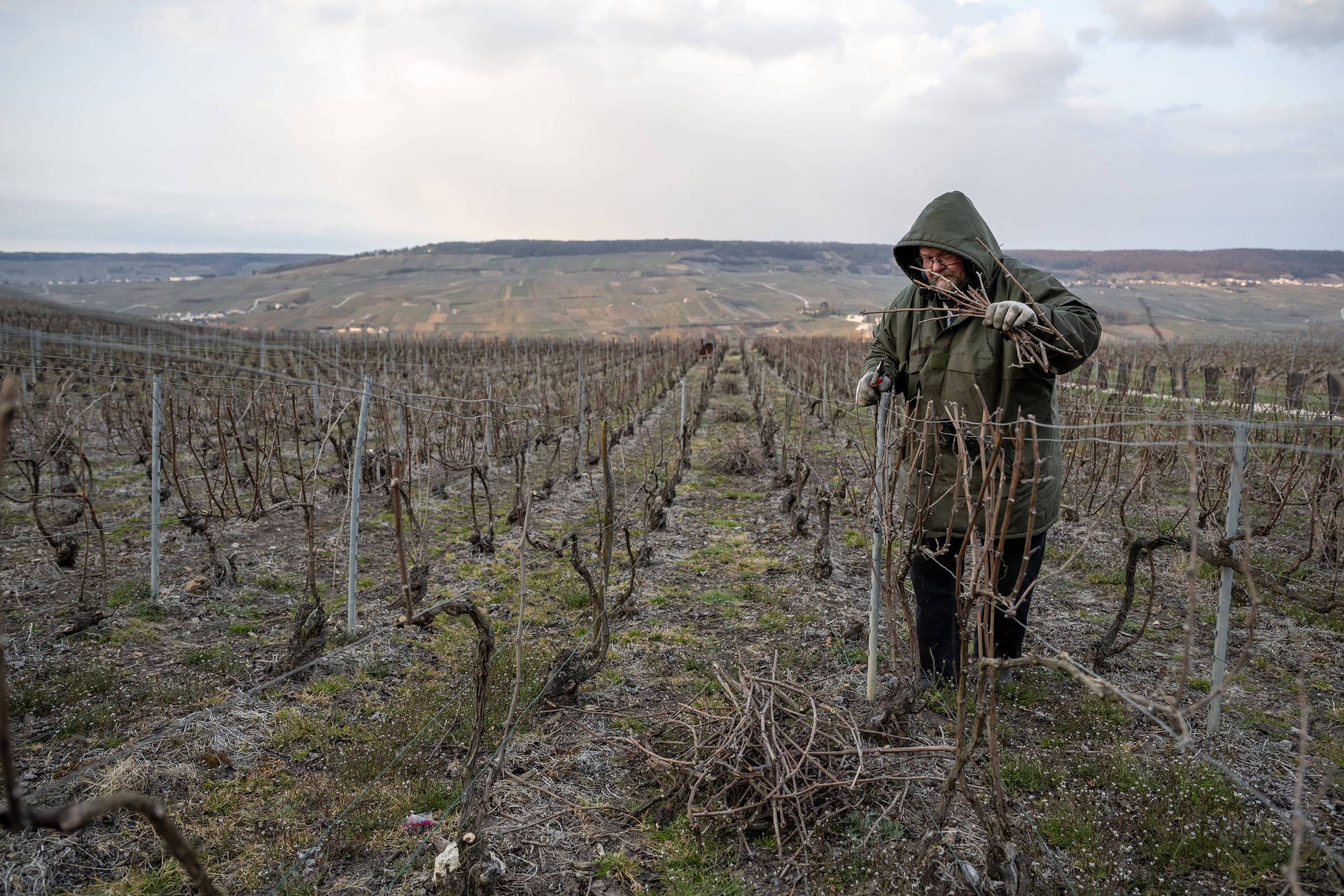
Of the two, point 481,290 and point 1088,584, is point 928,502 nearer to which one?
point 1088,584

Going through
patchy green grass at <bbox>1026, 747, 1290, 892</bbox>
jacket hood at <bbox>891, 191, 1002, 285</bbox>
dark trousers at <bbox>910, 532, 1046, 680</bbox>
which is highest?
jacket hood at <bbox>891, 191, 1002, 285</bbox>

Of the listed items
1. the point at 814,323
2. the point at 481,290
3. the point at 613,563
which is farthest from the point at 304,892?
the point at 481,290

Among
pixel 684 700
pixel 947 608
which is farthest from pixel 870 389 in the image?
pixel 684 700

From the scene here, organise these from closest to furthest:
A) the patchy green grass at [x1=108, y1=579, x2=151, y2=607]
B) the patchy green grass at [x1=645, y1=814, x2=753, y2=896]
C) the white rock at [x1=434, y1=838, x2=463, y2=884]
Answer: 1. the white rock at [x1=434, y1=838, x2=463, y2=884]
2. the patchy green grass at [x1=645, y1=814, x2=753, y2=896]
3. the patchy green grass at [x1=108, y1=579, x2=151, y2=607]

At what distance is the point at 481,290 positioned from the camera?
8469 cm

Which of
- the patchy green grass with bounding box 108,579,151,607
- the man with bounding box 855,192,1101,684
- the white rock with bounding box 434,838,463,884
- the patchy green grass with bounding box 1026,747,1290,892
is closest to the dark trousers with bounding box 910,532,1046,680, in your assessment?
the man with bounding box 855,192,1101,684

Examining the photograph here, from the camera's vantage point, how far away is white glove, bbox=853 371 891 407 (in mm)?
3262

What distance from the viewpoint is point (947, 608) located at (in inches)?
128

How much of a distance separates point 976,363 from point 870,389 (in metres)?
0.50

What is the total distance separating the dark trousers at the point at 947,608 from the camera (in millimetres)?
3182

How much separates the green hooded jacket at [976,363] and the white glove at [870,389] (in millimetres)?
111

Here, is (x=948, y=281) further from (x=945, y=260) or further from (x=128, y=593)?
(x=128, y=593)

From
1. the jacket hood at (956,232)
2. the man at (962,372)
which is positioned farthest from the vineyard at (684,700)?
the jacket hood at (956,232)

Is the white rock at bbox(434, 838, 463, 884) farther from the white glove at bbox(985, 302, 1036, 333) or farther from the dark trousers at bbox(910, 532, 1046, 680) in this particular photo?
the white glove at bbox(985, 302, 1036, 333)
